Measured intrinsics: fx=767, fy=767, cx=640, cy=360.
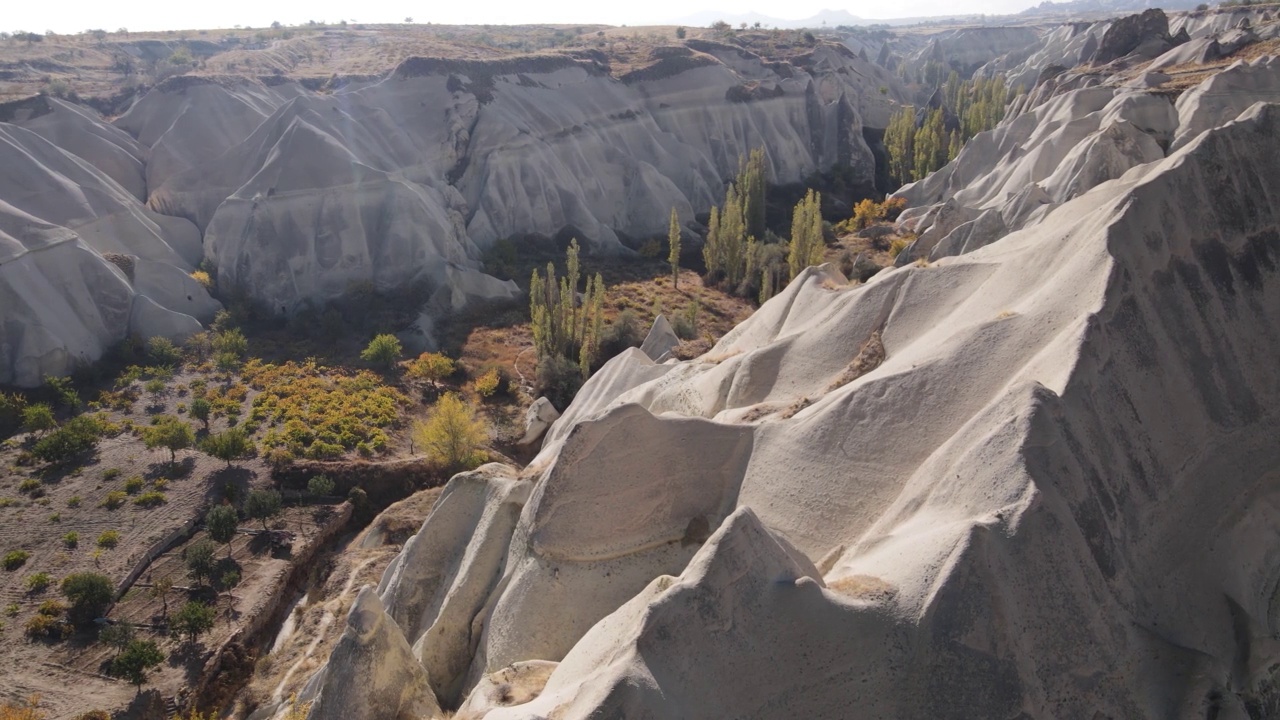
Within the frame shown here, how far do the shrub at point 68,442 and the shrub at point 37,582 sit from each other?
7.42 metres

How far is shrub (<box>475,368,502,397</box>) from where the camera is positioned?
1447 inches

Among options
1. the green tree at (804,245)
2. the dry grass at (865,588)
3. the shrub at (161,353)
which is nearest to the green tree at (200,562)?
the shrub at (161,353)

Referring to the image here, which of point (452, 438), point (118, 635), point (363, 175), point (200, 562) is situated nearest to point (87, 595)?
point (118, 635)

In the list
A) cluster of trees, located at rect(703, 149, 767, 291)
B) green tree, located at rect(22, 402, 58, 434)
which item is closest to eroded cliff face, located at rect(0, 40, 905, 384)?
green tree, located at rect(22, 402, 58, 434)

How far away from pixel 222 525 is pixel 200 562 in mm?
1792

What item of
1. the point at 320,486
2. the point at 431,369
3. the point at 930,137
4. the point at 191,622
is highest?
the point at 930,137

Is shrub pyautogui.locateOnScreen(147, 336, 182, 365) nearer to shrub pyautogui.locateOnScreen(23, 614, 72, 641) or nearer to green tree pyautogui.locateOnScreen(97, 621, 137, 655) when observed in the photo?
shrub pyautogui.locateOnScreen(23, 614, 72, 641)

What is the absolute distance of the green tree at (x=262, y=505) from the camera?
26.4 meters

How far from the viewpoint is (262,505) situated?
2634 cm

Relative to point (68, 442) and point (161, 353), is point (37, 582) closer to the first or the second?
point (68, 442)

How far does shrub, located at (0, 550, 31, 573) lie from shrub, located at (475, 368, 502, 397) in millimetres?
17871

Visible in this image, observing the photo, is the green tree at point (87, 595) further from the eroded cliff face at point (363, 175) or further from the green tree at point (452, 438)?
the eroded cliff face at point (363, 175)

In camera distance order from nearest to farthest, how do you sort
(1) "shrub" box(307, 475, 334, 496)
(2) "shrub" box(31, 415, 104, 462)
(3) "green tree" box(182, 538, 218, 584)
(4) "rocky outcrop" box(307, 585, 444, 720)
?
(4) "rocky outcrop" box(307, 585, 444, 720) < (3) "green tree" box(182, 538, 218, 584) < (1) "shrub" box(307, 475, 334, 496) < (2) "shrub" box(31, 415, 104, 462)

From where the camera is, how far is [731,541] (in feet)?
34.4
